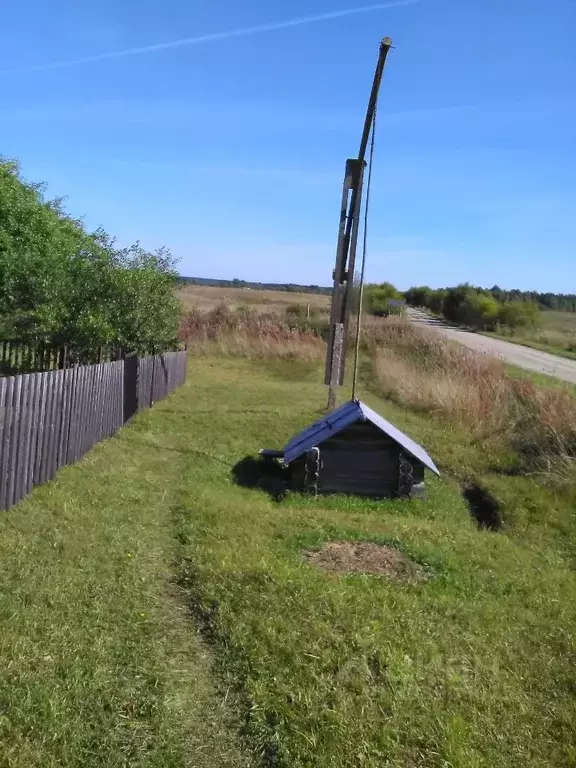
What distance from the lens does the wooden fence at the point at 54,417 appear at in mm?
6414

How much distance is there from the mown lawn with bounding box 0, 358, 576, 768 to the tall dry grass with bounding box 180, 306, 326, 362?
60.0ft

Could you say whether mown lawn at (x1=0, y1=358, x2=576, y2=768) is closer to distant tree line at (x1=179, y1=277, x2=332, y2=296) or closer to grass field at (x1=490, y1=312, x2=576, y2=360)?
grass field at (x1=490, y1=312, x2=576, y2=360)

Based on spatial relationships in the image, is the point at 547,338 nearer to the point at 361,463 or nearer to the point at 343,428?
the point at 361,463

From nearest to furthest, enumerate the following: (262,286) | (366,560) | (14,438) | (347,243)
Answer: (366,560)
(14,438)
(347,243)
(262,286)

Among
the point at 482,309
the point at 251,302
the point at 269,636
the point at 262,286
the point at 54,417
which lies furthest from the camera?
the point at 262,286

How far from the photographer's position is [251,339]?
28.1 m

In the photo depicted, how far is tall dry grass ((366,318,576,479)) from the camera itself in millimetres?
9969

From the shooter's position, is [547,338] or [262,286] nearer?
[547,338]

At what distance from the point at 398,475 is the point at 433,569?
2611mm

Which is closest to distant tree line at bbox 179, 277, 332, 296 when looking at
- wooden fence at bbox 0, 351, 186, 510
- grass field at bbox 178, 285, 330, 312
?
grass field at bbox 178, 285, 330, 312

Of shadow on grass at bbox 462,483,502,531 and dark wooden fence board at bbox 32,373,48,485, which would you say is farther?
shadow on grass at bbox 462,483,502,531

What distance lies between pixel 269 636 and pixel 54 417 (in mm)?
4203

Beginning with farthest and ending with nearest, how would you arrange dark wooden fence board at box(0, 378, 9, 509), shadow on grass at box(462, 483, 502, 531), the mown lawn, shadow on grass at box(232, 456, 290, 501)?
1. shadow on grass at box(232, 456, 290, 501)
2. shadow on grass at box(462, 483, 502, 531)
3. dark wooden fence board at box(0, 378, 9, 509)
4. the mown lawn

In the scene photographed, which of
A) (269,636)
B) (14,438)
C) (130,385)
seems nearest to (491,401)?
(130,385)
